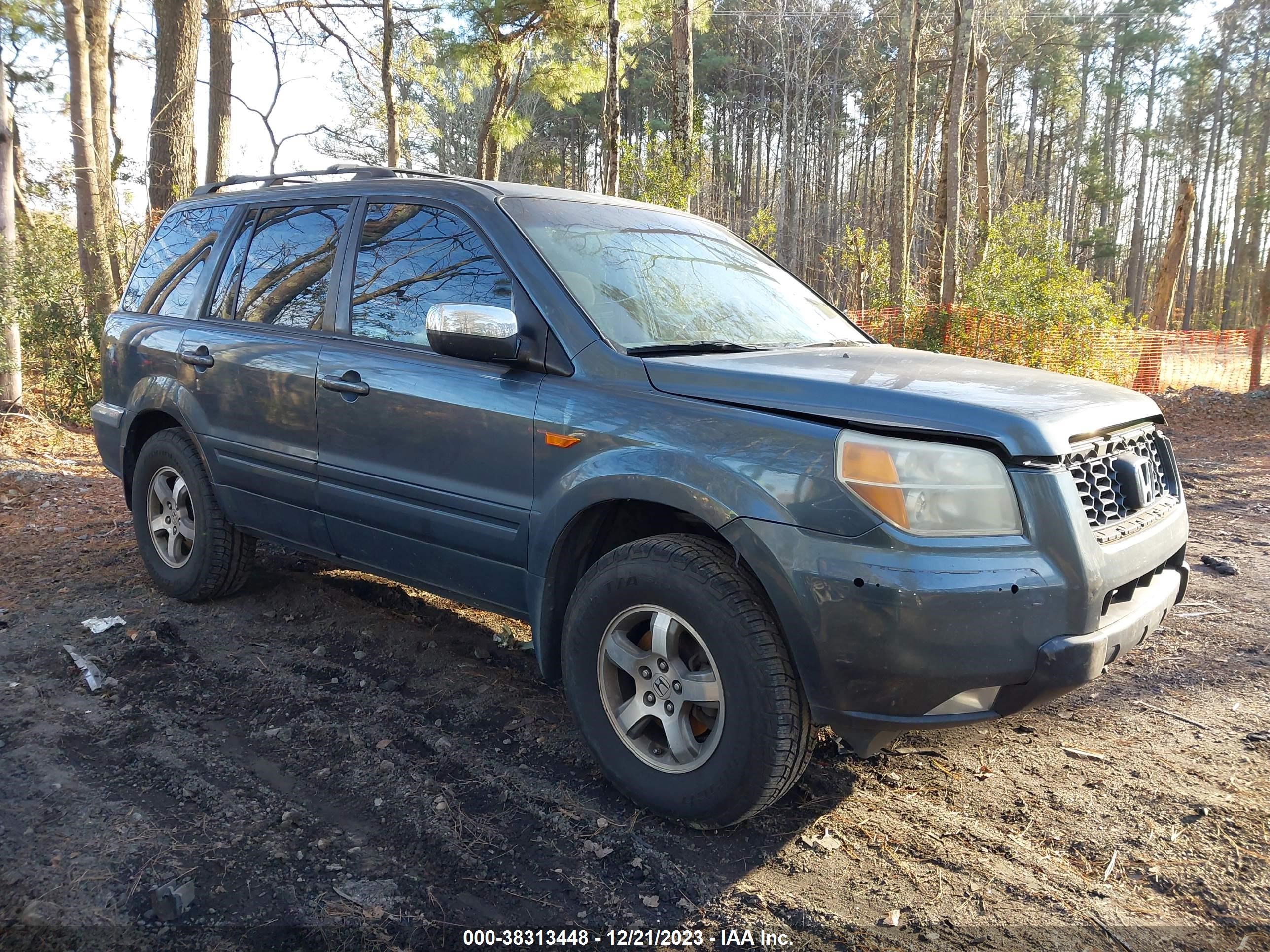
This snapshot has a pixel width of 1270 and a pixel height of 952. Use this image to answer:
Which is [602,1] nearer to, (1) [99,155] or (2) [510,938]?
(1) [99,155]

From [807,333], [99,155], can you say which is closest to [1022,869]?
[807,333]

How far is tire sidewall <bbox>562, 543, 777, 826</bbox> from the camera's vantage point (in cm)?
255

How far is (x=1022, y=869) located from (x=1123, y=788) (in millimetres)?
692

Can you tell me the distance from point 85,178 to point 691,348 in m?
10.2

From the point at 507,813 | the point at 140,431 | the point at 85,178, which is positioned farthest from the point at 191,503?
the point at 85,178

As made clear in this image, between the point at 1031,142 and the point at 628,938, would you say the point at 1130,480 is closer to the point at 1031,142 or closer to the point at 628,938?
the point at 628,938

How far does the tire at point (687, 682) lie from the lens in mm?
2541

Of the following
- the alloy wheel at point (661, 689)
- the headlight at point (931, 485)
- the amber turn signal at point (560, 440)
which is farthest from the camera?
the amber turn signal at point (560, 440)

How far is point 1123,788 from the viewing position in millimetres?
3057

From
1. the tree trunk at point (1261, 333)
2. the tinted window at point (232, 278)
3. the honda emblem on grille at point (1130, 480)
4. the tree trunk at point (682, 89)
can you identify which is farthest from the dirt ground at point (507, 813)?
the tree trunk at point (1261, 333)

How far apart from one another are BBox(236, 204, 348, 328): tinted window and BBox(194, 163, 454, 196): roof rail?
246 millimetres

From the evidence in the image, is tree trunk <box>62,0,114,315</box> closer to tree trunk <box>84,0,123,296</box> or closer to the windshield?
tree trunk <box>84,0,123,296</box>

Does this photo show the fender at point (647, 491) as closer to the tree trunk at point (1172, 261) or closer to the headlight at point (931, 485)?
the headlight at point (931, 485)

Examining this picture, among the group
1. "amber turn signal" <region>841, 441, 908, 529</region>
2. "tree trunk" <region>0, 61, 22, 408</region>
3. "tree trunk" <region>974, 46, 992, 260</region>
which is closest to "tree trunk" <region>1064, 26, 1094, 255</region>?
"tree trunk" <region>974, 46, 992, 260</region>
